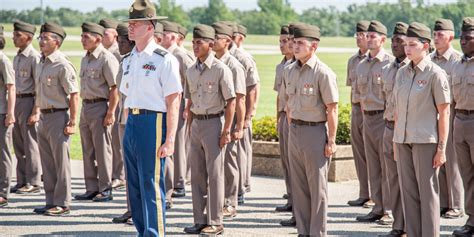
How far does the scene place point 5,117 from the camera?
13.2 metres

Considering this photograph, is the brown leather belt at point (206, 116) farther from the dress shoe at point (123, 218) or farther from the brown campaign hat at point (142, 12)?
the brown campaign hat at point (142, 12)

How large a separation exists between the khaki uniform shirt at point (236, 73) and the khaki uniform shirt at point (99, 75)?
1.82 meters

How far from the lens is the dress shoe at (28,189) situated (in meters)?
14.1

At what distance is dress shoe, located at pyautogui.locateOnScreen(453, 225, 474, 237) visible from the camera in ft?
35.4

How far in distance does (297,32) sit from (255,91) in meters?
3.46

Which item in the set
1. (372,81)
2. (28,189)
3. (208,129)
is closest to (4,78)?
(28,189)

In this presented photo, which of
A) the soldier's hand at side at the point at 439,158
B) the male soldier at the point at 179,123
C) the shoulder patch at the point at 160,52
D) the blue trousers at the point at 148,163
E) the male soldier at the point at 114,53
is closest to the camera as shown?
the blue trousers at the point at 148,163

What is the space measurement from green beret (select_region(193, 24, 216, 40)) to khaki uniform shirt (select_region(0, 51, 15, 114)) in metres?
3.07

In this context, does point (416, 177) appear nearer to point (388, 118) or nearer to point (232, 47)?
point (388, 118)

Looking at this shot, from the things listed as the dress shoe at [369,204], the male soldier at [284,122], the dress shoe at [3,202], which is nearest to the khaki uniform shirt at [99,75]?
the dress shoe at [3,202]

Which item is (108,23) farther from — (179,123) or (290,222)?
(290,222)

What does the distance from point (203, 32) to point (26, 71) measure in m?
→ 3.72

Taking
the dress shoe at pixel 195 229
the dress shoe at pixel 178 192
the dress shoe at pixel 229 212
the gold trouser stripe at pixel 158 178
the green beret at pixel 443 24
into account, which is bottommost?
the dress shoe at pixel 178 192

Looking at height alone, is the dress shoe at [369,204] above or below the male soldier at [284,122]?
below
